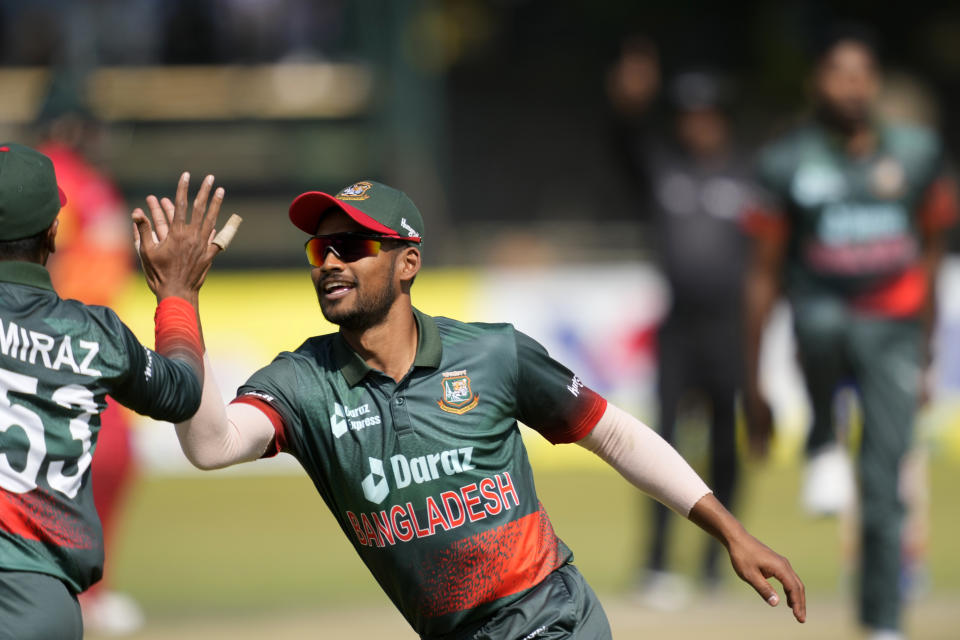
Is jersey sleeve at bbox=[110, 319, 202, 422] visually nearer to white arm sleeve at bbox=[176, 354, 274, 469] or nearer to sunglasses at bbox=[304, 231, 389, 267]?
white arm sleeve at bbox=[176, 354, 274, 469]

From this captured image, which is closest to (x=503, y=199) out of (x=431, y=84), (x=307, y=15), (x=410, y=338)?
(x=431, y=84)

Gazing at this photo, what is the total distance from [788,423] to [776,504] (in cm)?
230

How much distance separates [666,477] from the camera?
166 inches

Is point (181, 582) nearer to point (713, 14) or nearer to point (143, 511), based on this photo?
point (143, 511)

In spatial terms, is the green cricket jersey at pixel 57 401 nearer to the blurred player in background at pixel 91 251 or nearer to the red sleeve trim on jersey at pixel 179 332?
the red sleeve trim on jersey at pixel 179 332

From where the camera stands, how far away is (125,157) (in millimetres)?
19094

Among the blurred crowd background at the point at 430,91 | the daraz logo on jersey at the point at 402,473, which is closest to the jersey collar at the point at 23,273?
the daraz logo on jersey at the point at 402,473

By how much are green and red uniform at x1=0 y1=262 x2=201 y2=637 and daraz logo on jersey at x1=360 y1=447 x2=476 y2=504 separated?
59cm

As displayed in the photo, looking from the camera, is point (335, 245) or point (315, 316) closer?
point (335, 245)

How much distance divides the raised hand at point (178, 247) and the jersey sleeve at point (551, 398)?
952 millimetres

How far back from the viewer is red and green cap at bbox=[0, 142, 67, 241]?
3.61 meters

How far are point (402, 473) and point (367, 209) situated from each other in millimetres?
746

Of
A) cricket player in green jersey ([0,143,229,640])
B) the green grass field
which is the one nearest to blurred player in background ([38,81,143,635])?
the green grass field

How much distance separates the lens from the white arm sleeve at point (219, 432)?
3713 mm
